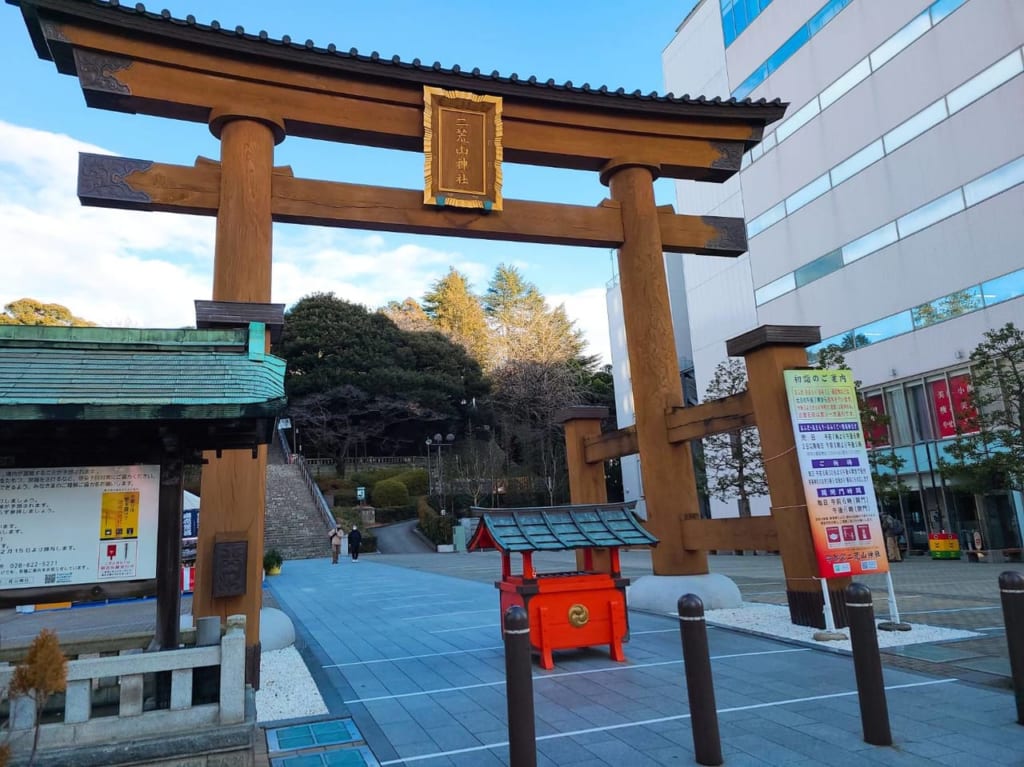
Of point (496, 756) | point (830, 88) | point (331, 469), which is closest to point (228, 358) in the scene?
point (496, 756)

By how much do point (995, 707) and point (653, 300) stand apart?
714 cm

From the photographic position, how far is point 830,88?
25.2m

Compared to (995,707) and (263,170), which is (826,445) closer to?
(995,707)

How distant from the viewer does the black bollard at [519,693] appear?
166 inches

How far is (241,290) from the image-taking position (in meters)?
8.42

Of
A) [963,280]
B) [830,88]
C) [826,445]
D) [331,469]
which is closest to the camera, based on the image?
[826,445]

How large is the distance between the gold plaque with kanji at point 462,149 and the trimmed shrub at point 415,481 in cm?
3261

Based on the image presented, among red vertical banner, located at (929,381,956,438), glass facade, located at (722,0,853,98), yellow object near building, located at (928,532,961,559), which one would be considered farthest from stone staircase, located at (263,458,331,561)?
glass facade, located at (722,0,853,98)

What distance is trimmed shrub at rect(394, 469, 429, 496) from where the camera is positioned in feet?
136

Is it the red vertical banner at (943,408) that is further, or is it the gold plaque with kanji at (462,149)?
the red vertical banner at (943,408)

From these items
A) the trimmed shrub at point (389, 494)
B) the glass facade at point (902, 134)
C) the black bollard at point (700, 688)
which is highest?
the glass facade at point (902, 134)

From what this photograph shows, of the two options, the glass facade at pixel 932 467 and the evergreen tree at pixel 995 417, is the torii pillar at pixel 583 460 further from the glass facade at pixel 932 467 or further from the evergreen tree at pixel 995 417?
the glass facade at pixel 932 467

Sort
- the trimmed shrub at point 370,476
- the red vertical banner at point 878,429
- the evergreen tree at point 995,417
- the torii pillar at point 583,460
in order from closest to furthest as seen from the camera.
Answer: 1. the torii pillar at point 583,460
2. the evergreen tree at point 995,417
3. the red vertical banner at point 878,429
4. the trimmed shrub at point 370,476

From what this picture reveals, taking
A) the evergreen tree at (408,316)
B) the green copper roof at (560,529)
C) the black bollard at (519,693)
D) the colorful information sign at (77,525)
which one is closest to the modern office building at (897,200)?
the green copper roof at (560,529)
